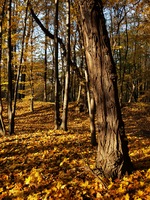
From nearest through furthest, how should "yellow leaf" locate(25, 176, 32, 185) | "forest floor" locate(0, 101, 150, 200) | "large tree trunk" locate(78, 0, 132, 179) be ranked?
1. "forest floor" locate(0, 101, 150, 200)
2. "large tree trunk" locate(78, 0, 132, 179)
3. "yellow leaf" locate(25, 176, 32, 185)

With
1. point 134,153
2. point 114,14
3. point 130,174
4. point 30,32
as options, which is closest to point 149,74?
point 114,14

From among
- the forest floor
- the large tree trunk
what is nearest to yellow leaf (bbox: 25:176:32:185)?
the forest floor

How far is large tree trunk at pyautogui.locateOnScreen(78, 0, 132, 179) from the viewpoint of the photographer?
3762mm

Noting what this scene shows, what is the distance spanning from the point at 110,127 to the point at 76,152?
2.51 metres

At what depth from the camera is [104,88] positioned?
151 inches

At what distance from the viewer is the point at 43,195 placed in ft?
11.8

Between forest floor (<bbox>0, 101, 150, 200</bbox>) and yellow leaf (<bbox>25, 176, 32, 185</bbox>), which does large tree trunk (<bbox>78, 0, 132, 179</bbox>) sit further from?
yellow leaf (<bbox>25, 176, 32, 185</bbox>)

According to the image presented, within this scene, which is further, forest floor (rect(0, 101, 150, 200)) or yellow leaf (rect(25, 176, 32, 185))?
yellow leaf (rect(25, 176, 32, 185))

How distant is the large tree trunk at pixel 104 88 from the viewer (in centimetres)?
376

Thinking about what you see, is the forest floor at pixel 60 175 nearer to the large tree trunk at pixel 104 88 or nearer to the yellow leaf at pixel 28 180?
the yellow leaf at pixel 28 180

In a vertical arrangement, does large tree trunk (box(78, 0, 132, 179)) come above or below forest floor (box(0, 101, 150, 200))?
above

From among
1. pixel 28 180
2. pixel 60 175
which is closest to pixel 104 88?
pixel 60 175

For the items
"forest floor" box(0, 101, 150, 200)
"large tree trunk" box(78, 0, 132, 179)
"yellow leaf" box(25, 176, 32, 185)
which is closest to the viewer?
"forest floor" box(0, 101, 150, 200)

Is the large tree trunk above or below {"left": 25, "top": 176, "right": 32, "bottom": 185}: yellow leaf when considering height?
above
